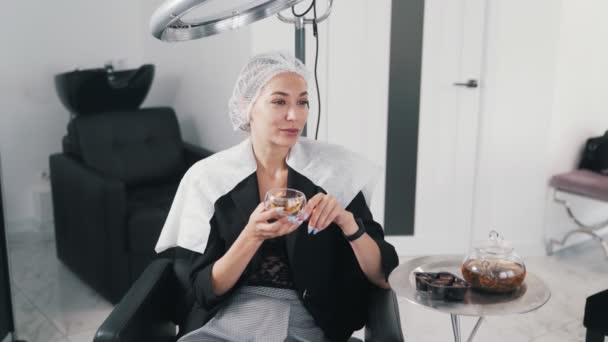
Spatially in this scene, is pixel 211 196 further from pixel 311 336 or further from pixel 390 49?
pixel 390 49

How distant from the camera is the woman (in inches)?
68.1

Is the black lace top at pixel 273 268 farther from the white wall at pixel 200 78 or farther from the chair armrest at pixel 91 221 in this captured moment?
the white wall at pixel 200 78

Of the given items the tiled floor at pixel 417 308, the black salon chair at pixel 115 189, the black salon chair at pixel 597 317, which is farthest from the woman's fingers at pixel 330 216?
the black salon chair at pixel 115 189

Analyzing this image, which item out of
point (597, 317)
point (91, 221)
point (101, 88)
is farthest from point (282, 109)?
point (101, 88)

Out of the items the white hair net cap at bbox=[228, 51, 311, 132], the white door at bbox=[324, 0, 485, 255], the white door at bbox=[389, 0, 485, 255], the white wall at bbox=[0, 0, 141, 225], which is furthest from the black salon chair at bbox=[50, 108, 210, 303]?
the white hair net cap at bbox=[228, 51, 311, 132]

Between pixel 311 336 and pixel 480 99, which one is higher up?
pixel 480 99

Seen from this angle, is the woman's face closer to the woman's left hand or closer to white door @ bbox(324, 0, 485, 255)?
the woman's left hand

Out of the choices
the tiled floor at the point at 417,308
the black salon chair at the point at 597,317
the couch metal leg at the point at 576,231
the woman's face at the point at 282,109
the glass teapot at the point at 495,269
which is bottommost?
the tiled floor at the point at 417,308

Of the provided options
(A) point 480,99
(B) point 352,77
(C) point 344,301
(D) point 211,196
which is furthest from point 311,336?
(A) point 480,99

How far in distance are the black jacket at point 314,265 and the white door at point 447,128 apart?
180 centimetres

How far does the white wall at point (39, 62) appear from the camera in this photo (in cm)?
373

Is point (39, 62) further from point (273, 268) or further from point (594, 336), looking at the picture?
point (594, 336)

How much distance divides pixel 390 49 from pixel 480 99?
0.52 meters

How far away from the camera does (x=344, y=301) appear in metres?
1.78
